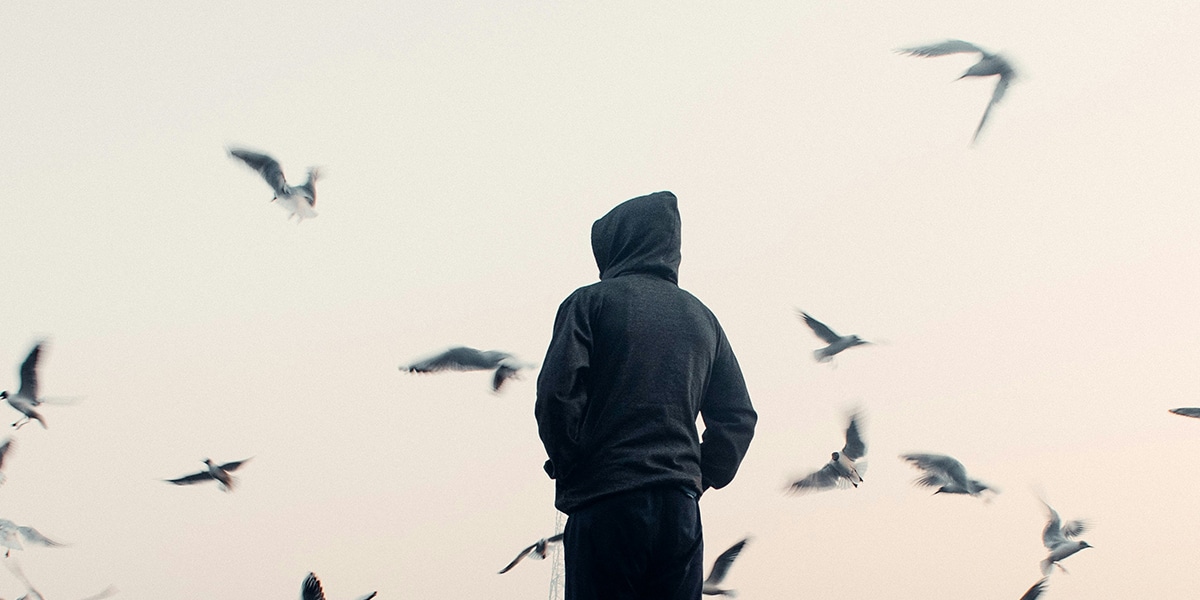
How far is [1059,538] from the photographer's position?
31.6 feet

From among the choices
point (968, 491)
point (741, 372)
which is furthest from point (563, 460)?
point (968, 491)

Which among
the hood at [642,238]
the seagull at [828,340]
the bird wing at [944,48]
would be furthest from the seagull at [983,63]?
the hood at [642,238]

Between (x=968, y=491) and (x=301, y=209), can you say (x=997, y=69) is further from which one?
(x=301, y=209)

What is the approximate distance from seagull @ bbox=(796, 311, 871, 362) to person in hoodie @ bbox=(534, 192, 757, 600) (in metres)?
4.57

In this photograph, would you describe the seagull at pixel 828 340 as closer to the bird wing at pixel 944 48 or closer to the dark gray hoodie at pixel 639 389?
the bird wing at pixel 944 48

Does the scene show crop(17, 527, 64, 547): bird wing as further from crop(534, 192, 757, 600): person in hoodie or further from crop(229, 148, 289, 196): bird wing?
crop(534, 192, 757, 600): person in hoodie

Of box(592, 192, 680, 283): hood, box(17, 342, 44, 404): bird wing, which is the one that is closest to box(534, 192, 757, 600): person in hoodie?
box(592, 192, 680, 283): hood

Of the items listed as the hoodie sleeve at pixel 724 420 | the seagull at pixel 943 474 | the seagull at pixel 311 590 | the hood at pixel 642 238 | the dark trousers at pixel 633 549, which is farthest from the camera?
the seagull at pixel 943 474

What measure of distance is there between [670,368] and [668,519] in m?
0.55

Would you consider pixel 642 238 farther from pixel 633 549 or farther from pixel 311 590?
pixel 311 590

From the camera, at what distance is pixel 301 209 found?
963 centimetres

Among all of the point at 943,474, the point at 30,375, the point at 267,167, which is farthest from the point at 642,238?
the point at 30,375

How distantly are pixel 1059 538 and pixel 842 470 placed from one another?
2.80 m

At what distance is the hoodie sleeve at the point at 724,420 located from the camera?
4.64 meters
